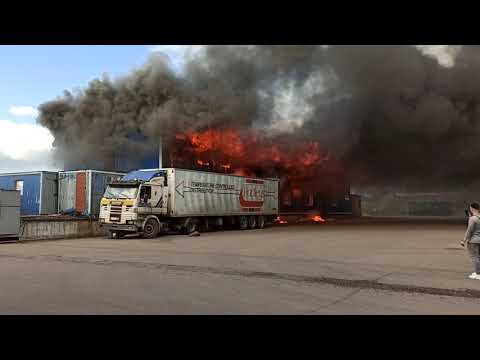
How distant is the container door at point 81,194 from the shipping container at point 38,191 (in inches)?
71.2

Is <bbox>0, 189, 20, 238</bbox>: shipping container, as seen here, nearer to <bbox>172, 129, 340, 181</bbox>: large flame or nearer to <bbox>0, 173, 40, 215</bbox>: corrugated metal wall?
<bbox>0, 173, 40, 215</bbox>: corrugated metal wall

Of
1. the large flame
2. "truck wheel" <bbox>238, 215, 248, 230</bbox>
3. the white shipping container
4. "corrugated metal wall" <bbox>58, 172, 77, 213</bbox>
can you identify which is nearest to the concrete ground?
the white shipping container

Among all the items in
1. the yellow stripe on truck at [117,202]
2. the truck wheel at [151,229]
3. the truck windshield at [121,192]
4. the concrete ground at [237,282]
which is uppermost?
the truck windshield at [121,192]

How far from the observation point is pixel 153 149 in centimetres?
2920

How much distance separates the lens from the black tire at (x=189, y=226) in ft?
67.4

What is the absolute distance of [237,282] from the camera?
7.80 meters

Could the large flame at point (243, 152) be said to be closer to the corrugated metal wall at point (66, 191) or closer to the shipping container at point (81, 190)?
the shipping container at point (81, 190)

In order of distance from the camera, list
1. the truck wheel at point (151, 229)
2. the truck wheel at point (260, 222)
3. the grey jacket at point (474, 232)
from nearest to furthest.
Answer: the grey jacket at point (474, 232)
the truck wheel at point (151, 229)
the truck wheel at point (260, 222)

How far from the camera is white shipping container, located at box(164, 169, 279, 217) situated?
65.0 feet

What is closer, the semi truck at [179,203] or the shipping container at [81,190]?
the semi truck at [179,203]

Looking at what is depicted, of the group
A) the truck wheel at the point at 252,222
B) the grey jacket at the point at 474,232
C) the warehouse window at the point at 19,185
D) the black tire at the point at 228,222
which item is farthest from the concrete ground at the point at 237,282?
the truck wheel at the point at 252,222

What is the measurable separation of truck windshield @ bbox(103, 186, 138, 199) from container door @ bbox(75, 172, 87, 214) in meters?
4.18
